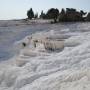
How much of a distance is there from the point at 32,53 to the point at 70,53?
5.38 feet

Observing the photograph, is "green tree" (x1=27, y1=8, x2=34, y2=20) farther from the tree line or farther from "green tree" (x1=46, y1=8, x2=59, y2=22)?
"green tree" (x1=46, y1=8, x2=59, y2=22)

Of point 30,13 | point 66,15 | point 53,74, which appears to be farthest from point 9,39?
point 30,13

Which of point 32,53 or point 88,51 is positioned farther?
point 32,53

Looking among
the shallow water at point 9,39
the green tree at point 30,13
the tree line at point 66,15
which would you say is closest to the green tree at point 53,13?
the tree line at point 66,15

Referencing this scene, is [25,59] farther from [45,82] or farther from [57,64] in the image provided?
[45,82]

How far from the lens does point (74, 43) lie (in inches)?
287

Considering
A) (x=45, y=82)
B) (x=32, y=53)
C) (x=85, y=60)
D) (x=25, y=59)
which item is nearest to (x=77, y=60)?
(x=85, y=60)

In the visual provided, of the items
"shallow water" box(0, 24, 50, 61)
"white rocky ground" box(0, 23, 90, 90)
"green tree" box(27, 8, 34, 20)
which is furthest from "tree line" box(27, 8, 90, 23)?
"white rocky ground" box(0, 23, 90, 90)

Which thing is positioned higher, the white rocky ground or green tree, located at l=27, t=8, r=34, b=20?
the white rocky ground

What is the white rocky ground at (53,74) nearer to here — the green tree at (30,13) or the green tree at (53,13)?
the green tree at (53,13)

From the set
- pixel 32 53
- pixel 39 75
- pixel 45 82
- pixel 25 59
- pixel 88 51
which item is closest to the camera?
pixel 45 82

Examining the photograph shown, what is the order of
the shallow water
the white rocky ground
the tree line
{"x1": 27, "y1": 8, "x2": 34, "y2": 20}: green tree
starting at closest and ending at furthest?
the white rocky ground
the shallow water
the tree line
{"x1": 27, "y1": 8, "x2": 34, "y2": 20}: green tree

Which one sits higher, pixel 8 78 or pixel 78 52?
pixel 78 52

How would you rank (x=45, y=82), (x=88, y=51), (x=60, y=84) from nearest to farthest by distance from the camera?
(x=60, y=84) → (x=45, y=82) → (x=88, y=51)
